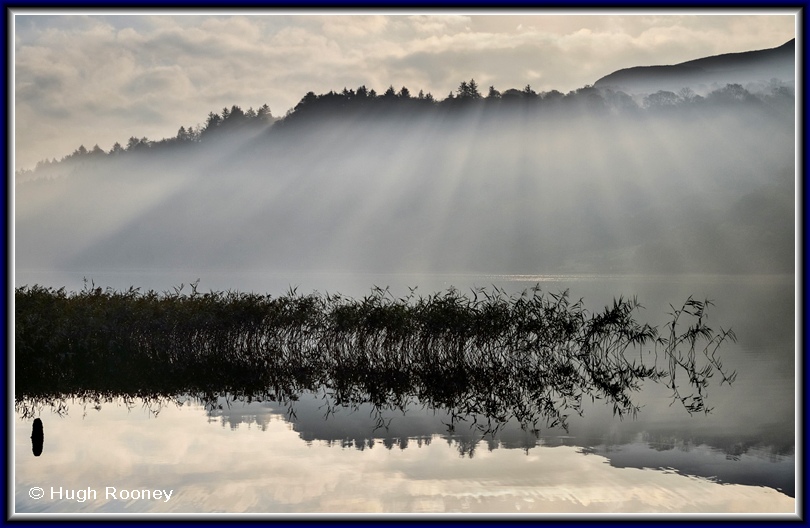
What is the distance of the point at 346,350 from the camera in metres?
13.0

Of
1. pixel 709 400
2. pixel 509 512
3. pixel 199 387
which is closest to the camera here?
pixel 509 512

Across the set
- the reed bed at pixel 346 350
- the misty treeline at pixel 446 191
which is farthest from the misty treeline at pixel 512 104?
the reed bed at pixel 346 350

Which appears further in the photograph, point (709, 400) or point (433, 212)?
point (433, 212)

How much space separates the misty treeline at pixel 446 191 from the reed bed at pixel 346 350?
61.7 m

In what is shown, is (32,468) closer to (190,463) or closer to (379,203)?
(190,463)

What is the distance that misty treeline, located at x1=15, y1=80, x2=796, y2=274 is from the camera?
258ft

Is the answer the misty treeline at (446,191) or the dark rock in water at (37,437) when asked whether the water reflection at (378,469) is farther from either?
the misty treeline at (446,191)

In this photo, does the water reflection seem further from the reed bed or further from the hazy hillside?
the hazy hillside

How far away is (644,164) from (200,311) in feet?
266

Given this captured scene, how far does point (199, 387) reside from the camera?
35.1 ft

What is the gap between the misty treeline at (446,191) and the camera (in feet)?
258

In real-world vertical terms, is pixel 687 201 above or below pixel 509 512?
above

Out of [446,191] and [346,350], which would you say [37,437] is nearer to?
[346,350]

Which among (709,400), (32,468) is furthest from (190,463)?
(709,400)
